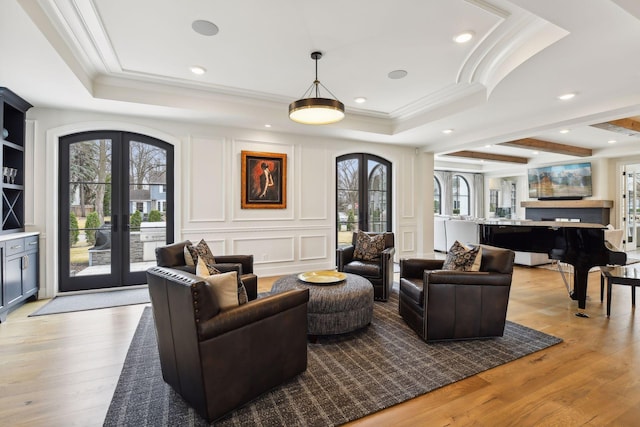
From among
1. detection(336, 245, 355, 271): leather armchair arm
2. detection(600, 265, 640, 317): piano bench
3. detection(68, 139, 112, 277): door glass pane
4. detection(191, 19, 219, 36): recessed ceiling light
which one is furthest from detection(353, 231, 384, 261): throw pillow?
detection(68, 139, 112, 277): door glass pane

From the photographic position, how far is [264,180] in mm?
5770

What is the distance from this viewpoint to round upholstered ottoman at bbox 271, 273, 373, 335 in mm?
2951

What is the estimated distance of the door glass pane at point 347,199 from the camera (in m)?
6.58

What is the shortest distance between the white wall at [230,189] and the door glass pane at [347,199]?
25 centimetres

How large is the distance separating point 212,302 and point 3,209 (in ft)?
13.0

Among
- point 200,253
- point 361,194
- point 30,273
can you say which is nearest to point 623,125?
point 361,194

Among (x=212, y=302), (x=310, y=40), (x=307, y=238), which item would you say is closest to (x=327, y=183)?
(x=307, y=238)

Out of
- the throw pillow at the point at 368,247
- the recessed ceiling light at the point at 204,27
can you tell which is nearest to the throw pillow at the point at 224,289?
the recessed ceiling light at the point at 204,27

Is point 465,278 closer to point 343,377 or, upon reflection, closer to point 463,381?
point 463,381

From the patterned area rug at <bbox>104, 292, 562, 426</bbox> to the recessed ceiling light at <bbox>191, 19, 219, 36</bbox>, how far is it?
2972 mm

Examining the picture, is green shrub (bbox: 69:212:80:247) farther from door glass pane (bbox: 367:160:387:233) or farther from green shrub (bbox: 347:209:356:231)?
door glass pane (bbox: 367:160:387:233)

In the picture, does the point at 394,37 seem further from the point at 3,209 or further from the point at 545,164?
the point at 545,164

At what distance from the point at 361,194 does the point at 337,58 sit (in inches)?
137

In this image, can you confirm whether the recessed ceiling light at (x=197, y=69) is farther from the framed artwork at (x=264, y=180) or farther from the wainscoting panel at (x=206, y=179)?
the framed artwork at (x=264, y=180)
